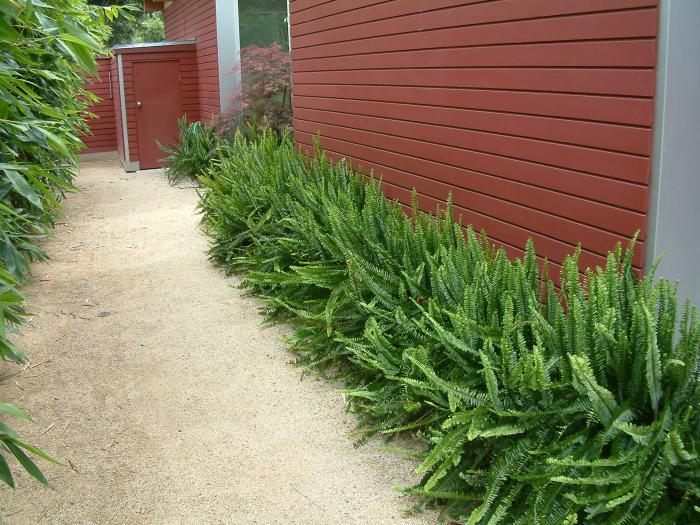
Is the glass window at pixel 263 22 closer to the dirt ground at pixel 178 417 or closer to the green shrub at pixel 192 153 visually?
the green shrub at pixel 192 153

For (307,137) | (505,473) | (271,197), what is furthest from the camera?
(307,137)

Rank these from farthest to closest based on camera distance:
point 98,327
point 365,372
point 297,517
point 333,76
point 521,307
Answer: point 333,76
point 98,327
point 365,372
point 521,307
point 297,517

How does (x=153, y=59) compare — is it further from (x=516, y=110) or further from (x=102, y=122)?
(x=516, y=110)

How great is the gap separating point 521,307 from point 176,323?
3.30 m

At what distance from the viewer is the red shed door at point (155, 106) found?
49.3 ft

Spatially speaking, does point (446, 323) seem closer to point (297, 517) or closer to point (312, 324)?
point (297, 517)

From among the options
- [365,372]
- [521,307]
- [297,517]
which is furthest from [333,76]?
[297,517]

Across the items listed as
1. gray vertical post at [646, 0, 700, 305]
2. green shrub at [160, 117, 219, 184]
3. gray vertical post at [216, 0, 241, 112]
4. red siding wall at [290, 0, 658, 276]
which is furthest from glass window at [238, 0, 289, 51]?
gray vertical post at [646, 0, 700, 305]

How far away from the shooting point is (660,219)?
338 centimetres

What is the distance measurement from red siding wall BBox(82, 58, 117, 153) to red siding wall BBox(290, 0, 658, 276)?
12509 millimetres

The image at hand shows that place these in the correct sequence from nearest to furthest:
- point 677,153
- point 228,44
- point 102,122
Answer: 1. point 677,153
2. point 228,44
3. point 102,122

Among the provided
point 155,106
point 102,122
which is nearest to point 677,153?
point 155,106

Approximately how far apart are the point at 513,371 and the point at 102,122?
16953 mm

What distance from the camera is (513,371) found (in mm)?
3076
